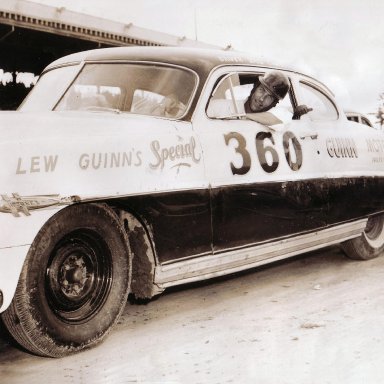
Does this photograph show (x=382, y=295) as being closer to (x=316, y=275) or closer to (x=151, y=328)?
(x=316, y=275)

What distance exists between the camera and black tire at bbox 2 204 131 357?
9.41ft

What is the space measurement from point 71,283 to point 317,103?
3.06 meters

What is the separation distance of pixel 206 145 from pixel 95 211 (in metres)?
0.92

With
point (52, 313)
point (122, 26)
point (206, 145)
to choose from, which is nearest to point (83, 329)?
point (52, 313)

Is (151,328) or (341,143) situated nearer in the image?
(151,328)

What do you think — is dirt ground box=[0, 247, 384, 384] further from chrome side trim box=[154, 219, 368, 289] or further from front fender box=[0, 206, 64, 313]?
front fender box=[0, 206, 64, 313]

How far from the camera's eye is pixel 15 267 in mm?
2719

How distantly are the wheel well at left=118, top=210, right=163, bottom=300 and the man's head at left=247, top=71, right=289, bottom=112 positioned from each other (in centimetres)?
147

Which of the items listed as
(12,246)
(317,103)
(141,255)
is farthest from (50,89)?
(317,103)

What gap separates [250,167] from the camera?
3924mm

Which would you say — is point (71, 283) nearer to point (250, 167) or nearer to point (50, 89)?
point (250, 167)

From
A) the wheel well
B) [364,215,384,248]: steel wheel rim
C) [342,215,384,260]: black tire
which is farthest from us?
[364,215,384,248]: steel wheel rim

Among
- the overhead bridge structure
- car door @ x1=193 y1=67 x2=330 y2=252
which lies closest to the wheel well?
car door @ x1=193 y1=67 x2=330 y2=252

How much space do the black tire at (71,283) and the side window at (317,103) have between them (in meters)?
2.42
